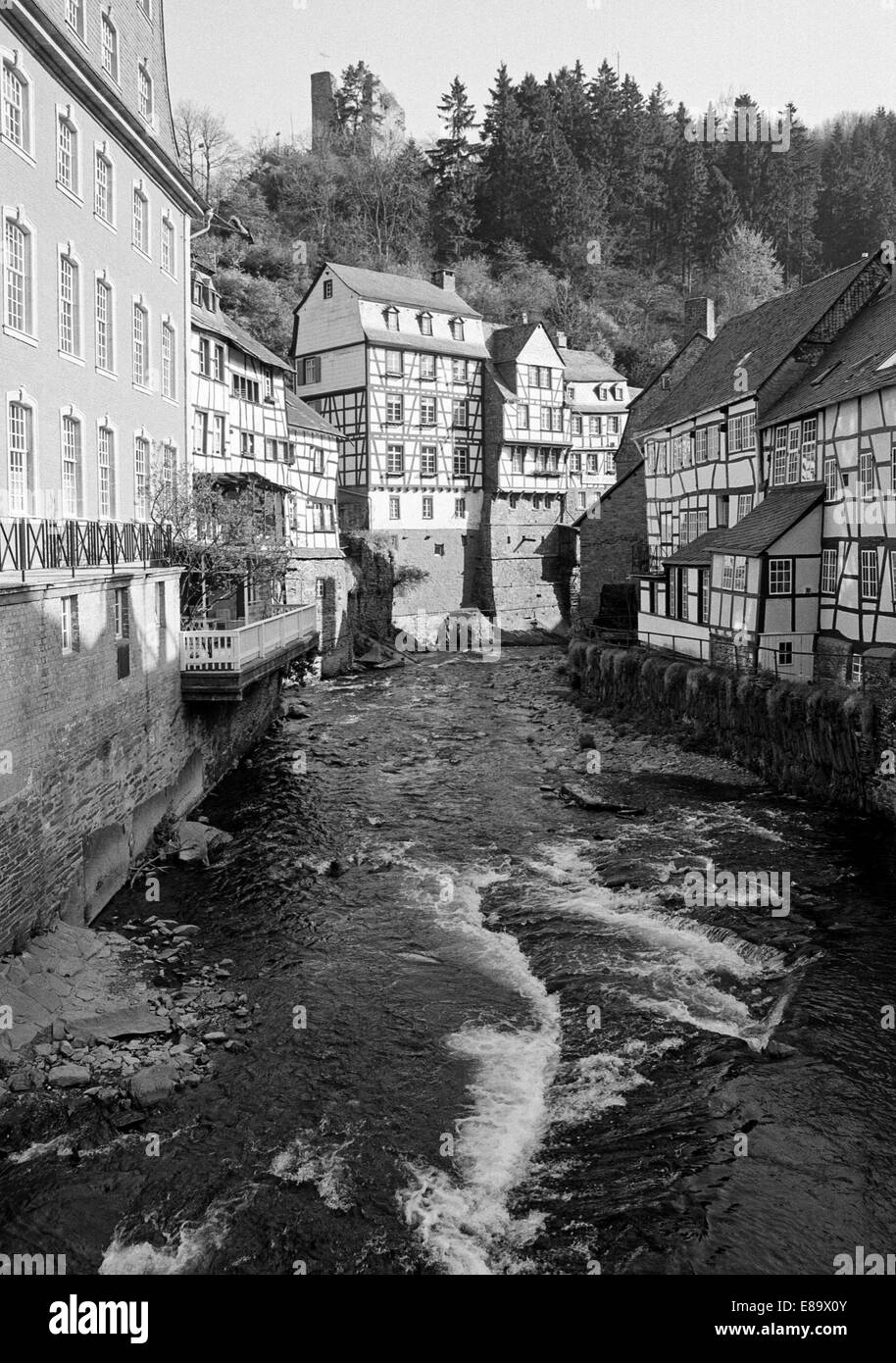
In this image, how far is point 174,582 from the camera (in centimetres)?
2108

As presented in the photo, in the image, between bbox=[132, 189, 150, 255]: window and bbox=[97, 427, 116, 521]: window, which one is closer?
bbox=[97, 427, 116, 521]: window

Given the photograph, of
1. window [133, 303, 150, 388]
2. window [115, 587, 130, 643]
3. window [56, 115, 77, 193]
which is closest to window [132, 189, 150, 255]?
window [133, 303, 150, 388]

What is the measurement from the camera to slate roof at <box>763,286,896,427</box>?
83.4ft

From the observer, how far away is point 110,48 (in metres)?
21.9

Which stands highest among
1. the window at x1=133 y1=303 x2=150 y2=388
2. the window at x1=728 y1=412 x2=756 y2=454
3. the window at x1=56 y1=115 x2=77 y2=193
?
the window at x1=56 y1=115 x2=77 y2=193

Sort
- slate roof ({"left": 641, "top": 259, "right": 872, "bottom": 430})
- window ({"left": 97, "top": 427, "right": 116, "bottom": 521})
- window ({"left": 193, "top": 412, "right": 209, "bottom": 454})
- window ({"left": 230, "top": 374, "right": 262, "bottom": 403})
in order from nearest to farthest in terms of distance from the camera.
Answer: window ({"left": 97, "top": 427, "right": 116, "bottom": 521})
slate roof ({"left": 641, "top": 259, "right": 872, "bottom": 430})
window ({"left": 193, "top": 412, "right": 209, "bottom": 454})
window ({"left": 230, "top": 374, "right": 262, "bottom": 403})

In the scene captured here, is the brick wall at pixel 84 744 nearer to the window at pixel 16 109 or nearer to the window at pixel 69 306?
the window at pixel 69 306

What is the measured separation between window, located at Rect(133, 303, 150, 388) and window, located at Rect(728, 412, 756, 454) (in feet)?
58.0

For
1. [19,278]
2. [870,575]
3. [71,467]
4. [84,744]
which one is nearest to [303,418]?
[71,467]

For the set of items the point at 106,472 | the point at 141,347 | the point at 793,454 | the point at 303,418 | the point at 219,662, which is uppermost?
the point at 303,418

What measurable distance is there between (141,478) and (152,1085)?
16395 mm

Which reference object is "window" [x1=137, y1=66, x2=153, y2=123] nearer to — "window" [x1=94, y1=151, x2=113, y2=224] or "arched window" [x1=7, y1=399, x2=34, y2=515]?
"window" [x1=94, y1=151, x2=113, y2=224]

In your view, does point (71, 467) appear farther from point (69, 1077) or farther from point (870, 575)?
point (870, 575)
